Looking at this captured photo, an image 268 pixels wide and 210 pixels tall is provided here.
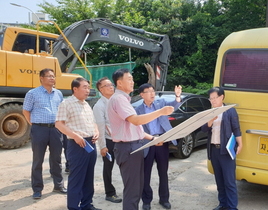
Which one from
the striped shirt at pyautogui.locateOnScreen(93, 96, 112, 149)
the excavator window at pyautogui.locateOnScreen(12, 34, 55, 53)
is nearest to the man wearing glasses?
the striped shirt at pyautogui.locateOnScreen(93, 96, 112, 149)

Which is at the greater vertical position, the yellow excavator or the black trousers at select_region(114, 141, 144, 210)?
the yellow excavator

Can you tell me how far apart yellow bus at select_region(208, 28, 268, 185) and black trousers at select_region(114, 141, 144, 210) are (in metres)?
1.74

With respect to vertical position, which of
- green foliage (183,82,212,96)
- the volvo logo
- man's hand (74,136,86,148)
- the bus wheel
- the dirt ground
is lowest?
the dirt ground

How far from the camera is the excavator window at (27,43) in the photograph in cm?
833

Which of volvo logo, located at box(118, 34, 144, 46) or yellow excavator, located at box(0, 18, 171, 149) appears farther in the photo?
volvo logo, located at box(118, 34, 144, 46)

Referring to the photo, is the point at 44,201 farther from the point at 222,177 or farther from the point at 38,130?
the point at 222,177

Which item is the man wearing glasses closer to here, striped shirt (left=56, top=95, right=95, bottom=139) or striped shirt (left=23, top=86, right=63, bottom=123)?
striped shirt (left=56, top=95, right=95, bottom=139)

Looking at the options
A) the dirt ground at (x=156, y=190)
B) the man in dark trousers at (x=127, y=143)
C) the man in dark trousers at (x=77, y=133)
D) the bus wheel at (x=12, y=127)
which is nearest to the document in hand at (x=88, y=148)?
the man in dark trousers at (x=77, y=133)

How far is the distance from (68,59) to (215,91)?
601 cm

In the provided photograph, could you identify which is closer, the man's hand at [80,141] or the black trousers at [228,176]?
the man's hand at [80,141]

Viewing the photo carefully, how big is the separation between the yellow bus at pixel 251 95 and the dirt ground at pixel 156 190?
1.99 ft

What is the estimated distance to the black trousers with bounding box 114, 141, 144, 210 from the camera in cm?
306

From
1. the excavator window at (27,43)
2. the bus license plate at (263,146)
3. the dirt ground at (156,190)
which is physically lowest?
the dirt ground at (156,190)

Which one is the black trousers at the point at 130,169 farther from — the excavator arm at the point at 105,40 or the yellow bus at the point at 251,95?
the excavator arm at the point at 105,40
